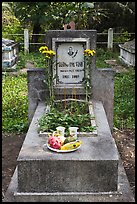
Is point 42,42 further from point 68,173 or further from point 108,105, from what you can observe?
point 68,173

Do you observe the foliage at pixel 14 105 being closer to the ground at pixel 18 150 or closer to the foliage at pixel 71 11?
the ground at pixel 18 150

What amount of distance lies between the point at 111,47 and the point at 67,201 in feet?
43.9

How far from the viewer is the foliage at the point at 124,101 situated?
6852 mm

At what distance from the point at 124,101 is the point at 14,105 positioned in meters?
2.46

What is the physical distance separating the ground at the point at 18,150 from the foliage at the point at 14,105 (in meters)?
0.32

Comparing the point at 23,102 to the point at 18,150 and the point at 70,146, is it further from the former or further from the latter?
the point at 70,146

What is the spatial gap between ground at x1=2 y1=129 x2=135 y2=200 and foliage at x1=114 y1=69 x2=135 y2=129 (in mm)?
387

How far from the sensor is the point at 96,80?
5.81 m

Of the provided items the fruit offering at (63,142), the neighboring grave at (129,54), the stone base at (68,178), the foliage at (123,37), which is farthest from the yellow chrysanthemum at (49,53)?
A: the foliage at (123,37)

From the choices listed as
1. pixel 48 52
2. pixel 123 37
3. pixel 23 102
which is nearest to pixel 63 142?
pixel 48 52

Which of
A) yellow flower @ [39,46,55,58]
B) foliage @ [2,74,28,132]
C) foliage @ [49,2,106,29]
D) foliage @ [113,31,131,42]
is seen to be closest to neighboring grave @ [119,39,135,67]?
foliage @ [49,2,106,29]

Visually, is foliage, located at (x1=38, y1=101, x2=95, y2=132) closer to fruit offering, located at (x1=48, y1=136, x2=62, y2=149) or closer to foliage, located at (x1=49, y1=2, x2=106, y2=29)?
fruit offering, located at (x1=48, y1=136, x2=62, y2=149)

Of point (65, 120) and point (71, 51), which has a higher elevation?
point (71, 51)

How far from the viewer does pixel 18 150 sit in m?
5.62
